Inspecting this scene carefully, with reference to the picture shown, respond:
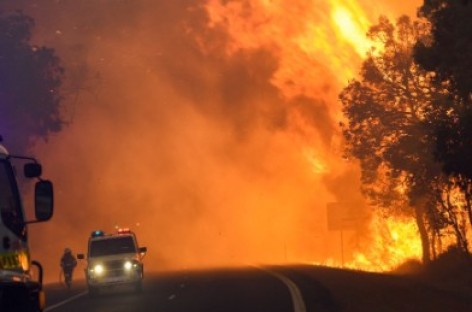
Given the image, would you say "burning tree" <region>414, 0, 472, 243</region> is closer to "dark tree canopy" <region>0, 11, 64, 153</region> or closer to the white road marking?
the white road marking

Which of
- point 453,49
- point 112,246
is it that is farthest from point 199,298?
point 453,49

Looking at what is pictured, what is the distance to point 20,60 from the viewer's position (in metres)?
60.3

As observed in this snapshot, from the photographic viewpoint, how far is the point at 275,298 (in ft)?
93.8

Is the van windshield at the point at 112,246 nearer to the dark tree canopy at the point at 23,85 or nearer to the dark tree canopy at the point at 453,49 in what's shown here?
the dark tree canopy at the point at 453,49

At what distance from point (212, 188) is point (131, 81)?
23155 mm

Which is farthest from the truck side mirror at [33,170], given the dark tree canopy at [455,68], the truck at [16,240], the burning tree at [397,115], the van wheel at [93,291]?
the burning tree at [397,115]

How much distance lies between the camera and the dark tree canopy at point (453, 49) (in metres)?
33.1

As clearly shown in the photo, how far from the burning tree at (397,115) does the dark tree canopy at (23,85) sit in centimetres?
1899

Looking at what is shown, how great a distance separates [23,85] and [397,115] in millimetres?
23148

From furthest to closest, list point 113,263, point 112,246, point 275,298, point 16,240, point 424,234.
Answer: point 424,234
point 112,246
point 113,263
point 275,298
point 16,240

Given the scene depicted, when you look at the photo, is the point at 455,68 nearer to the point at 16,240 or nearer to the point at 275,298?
the point at 275,298

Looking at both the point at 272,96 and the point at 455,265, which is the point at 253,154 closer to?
the point at 272,96

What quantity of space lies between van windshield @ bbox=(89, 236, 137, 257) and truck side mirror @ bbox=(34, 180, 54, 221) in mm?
25167

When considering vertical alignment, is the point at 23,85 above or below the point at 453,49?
above
